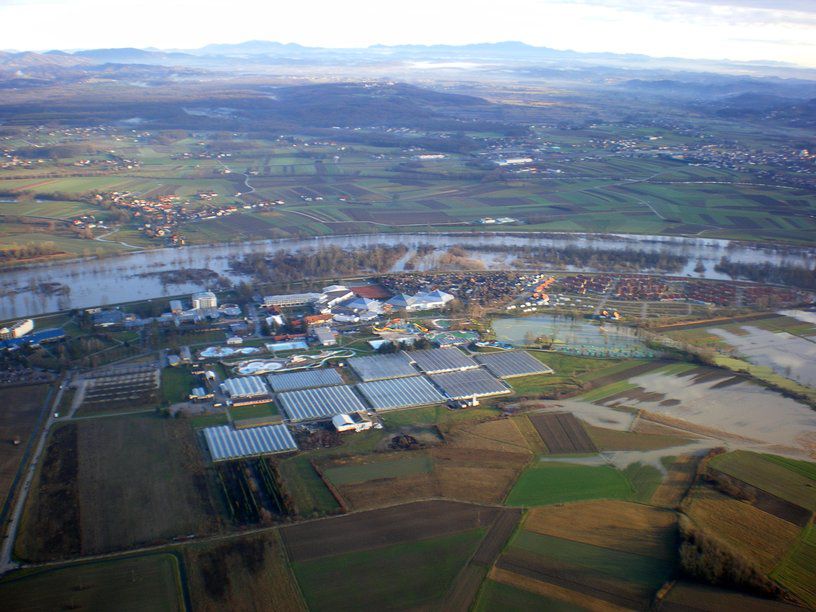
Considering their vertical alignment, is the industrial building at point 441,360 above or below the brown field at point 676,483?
below

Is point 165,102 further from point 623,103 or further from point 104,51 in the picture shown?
point 104,51

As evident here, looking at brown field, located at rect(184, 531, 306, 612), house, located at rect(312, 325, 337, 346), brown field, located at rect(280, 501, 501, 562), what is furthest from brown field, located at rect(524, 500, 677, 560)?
house, located at rect(312, 325, 337, 346)

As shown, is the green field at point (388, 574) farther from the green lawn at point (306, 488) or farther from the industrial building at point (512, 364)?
the industrial building at point (512, 364)

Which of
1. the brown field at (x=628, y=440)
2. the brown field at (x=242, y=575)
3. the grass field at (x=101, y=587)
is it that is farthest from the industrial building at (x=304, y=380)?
the grass field at (x=101, y=587)

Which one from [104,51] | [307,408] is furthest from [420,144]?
[104,51]

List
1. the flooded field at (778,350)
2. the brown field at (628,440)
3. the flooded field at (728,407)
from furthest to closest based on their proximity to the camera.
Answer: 1. the flooded field at (778,350)
2. the flooded field at (728,407)
3. the brown field at (628,440)

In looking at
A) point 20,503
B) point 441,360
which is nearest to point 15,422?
point 20,503

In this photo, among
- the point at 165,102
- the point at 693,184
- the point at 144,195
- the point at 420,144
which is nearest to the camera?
the point at 144,195
